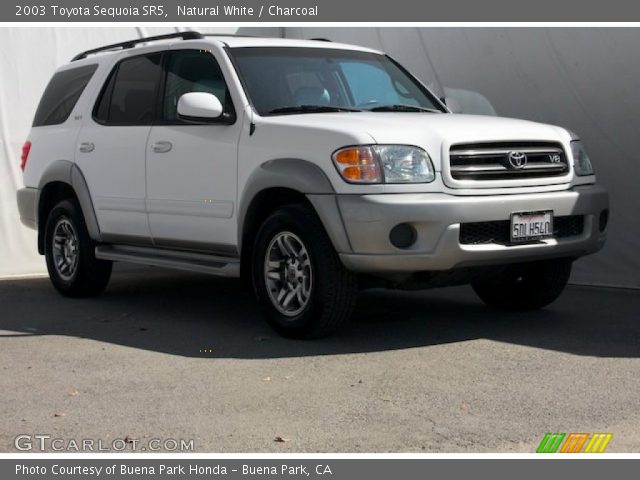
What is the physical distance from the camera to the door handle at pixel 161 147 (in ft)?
26.5

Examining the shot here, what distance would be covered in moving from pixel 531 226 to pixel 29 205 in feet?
15.3

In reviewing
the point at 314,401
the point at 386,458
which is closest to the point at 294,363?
the point at 314,401

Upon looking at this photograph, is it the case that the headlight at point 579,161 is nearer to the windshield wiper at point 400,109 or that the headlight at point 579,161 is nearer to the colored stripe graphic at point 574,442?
the windshield wiper at point 400,109

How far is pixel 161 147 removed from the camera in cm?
816

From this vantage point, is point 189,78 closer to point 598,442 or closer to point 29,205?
point 29,205

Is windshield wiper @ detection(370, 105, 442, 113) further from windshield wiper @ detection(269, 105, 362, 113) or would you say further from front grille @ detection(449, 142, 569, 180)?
front grille @ detection(449, 142, 569, 180)

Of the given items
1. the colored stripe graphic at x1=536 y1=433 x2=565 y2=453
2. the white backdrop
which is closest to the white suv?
the colored stripe graphic at x1=536 y1=433 x2=565 y2=453

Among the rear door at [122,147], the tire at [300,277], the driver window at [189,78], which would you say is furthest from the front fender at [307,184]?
the rear door at [122,147]

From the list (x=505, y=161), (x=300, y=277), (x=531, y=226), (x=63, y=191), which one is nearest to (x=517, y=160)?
(x=505, y=161)

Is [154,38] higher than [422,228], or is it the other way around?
[154,38]

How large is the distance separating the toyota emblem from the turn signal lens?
3.01 ft

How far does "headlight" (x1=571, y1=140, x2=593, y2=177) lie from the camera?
758cm

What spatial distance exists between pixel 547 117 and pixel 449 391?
5.05 metres
